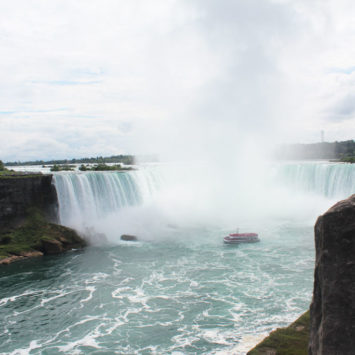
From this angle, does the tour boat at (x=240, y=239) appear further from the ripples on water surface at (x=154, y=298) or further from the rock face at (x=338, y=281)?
the rock face at (x=338, y=281)

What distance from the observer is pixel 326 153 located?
95812 millimetres

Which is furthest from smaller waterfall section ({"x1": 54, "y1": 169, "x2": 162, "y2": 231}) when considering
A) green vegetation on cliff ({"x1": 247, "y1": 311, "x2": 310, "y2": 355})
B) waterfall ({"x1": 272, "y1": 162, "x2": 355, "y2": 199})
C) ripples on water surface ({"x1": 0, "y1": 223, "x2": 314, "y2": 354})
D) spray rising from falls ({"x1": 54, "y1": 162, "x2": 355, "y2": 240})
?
green vegetation on cliff ({"x1": 247, "y1": 311, "x2": 310, "y2": 355})

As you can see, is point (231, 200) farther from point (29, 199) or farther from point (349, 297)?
point (349, 297)

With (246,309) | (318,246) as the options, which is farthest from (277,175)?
(318,246)

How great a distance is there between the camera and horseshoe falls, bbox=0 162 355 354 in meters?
14.2

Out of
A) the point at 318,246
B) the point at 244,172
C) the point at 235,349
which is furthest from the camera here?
the point at 244,172

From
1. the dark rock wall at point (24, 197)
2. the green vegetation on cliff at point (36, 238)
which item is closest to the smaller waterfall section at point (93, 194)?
the dark rock wall at point (24, 197)

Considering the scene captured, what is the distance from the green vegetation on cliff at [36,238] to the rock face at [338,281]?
2408 cm

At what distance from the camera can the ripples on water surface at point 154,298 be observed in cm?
1379

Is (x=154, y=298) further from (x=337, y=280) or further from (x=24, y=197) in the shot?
(x=24, y=197)

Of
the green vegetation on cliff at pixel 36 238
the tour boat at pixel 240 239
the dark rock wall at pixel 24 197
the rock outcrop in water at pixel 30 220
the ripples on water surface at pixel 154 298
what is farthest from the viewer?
the dark rock wall at pixel 24 197

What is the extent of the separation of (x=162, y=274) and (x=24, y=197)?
14.6 m

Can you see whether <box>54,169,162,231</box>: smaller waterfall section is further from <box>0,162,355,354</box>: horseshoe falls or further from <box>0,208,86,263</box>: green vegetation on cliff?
<box>0,208,86,263</box>: green vegetation on cliff

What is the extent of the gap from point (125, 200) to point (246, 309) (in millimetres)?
24058
